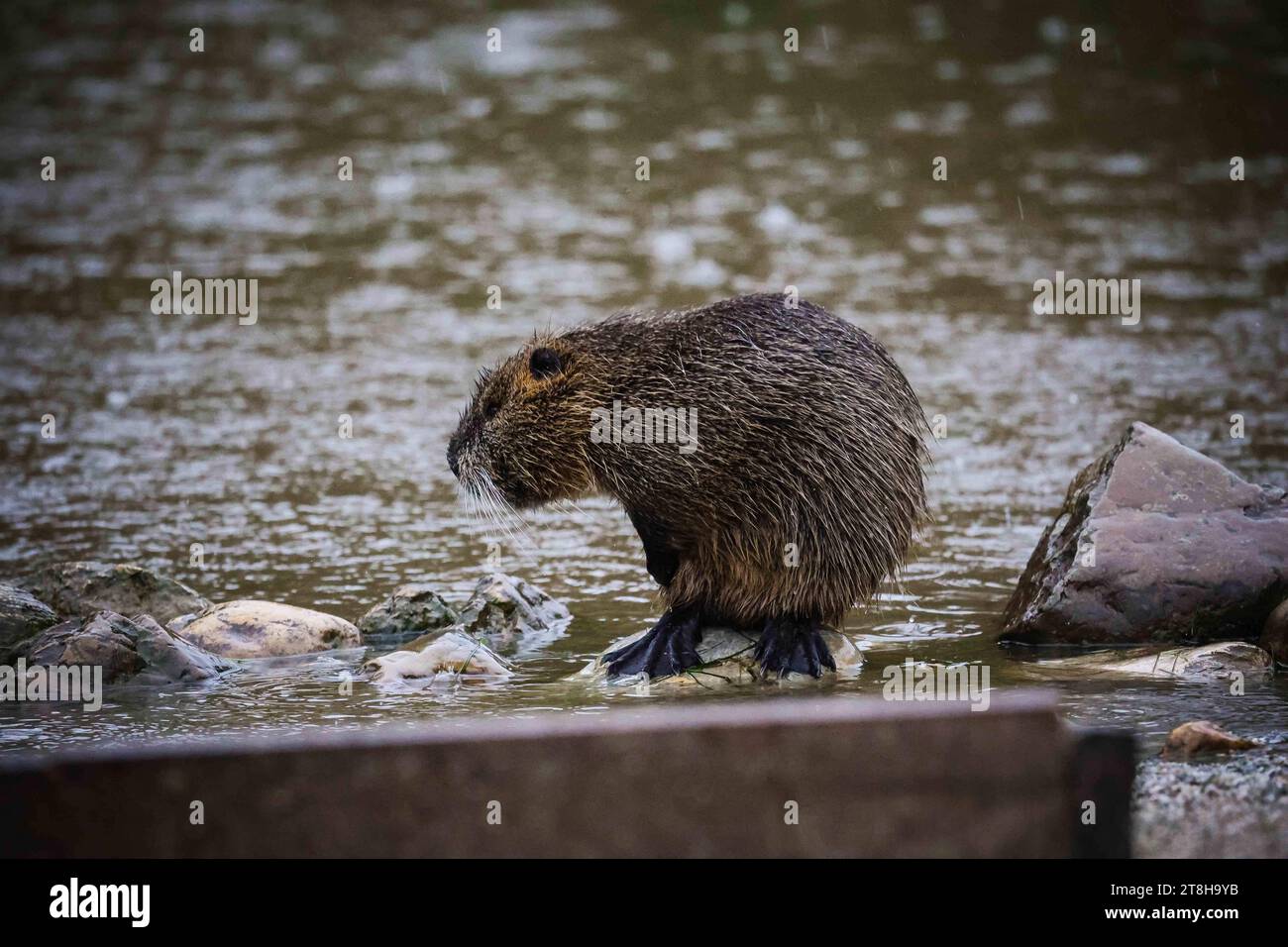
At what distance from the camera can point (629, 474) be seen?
5.36 metres

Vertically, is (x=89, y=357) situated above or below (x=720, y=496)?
above

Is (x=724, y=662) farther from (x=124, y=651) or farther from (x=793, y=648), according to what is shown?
(x=124, y=651)

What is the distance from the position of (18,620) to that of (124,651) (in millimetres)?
543

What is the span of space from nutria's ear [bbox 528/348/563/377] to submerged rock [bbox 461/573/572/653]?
3.27 feet

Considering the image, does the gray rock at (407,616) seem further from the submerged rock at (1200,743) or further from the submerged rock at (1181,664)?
the submerged rock at (1200,743)

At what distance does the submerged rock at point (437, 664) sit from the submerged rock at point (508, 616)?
344 mm

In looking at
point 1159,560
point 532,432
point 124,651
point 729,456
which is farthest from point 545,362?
point 1159,560

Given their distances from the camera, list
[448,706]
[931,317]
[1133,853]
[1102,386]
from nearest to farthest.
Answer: [1133,853] < [448,706] < [1102,386] < [931,317]

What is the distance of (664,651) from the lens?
5.56 meters

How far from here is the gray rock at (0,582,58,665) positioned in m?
5.63

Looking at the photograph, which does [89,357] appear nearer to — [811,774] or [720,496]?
[720,496]

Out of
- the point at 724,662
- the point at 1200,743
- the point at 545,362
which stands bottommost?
the point at 1200,743

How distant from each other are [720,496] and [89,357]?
18.7 feet

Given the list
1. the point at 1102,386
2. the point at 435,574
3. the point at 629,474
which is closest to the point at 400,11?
the point at 1102,386
